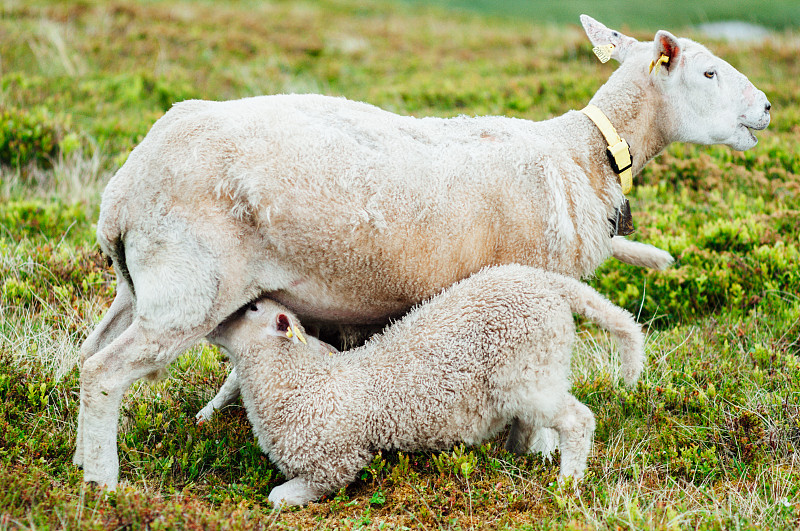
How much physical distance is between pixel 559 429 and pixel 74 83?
7.87m

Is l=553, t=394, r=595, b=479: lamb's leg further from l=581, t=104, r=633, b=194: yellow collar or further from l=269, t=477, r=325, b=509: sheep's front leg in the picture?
l=581, t=104, r=633, b=194: yellow collar

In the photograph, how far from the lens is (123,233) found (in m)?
3.71

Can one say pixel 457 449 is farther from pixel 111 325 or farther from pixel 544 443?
pixel 111 325

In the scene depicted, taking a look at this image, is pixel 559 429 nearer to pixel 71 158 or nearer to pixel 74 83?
pixel 71 158

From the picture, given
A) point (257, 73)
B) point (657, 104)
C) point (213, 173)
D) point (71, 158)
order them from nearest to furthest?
point (213, 173) → point (657, 104) → point (71, 158) → point (257, 73)

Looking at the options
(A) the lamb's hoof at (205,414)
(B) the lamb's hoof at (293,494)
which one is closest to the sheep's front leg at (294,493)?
(B) the lamb's hoof at (293,494)

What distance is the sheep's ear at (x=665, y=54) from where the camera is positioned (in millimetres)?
4195

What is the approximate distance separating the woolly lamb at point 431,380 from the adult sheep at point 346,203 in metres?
0.29

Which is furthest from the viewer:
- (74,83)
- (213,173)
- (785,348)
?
(74,83)

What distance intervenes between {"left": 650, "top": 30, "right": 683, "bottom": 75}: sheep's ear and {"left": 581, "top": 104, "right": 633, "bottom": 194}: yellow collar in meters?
0.42

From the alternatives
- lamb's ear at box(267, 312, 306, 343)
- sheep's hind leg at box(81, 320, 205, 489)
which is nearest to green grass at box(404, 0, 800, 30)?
lamb's ear at box(267, 312, 306, 343)

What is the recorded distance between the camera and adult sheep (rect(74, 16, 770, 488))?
3604 millimetres

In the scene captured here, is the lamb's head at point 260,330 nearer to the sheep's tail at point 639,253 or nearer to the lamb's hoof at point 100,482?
the lamb's hoof at point 100,482

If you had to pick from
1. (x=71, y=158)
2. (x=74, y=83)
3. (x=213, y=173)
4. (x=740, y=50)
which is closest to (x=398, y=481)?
(x=213, y=173)
